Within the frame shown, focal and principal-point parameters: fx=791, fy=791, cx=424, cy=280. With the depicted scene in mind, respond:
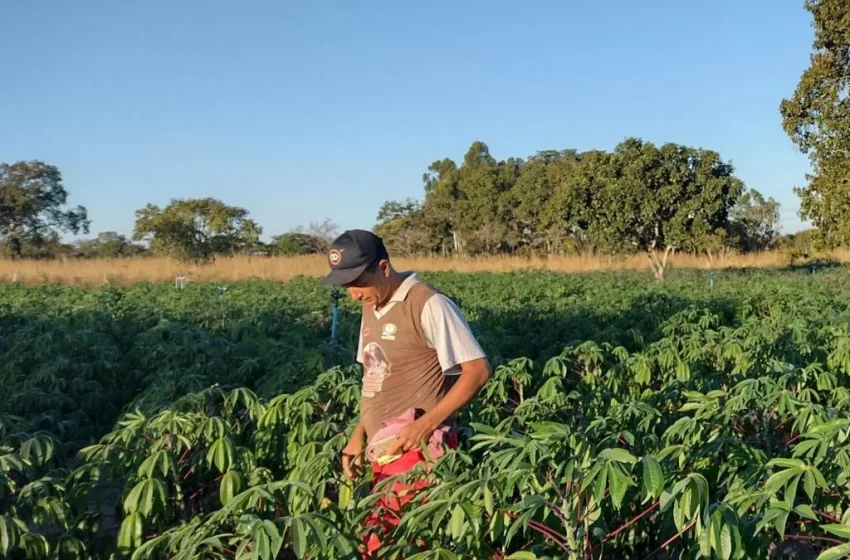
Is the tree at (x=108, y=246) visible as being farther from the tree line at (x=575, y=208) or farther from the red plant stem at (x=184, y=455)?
the red plant stem at (x=184, y=455)

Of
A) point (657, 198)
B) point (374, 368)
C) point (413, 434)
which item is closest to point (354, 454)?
point (374, 368)

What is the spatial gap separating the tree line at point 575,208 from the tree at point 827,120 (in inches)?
0.8

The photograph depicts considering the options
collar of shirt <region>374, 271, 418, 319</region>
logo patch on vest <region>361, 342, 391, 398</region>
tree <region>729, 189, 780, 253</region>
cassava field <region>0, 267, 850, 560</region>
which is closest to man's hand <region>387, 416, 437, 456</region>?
cassava field <region>0, 267, 850, 560</region>

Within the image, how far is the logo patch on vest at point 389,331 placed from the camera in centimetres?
235

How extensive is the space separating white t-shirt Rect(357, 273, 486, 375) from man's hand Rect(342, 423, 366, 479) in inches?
15.8

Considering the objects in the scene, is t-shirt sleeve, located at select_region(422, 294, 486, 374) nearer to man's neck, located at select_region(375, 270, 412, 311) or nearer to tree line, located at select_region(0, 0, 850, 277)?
man's neck, located at select_region(375, 270, 412, 311)

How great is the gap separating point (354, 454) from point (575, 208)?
20.3m

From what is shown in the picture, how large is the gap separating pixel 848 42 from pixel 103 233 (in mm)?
42577

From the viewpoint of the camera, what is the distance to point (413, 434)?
2.15 meters

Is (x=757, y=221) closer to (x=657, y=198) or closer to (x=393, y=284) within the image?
(x=657, y=198)

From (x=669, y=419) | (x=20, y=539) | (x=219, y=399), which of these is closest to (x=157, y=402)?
(x=219, y=399)

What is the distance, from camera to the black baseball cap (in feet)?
7.36

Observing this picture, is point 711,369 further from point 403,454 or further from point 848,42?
point 848,42

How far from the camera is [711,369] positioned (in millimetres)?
4977
